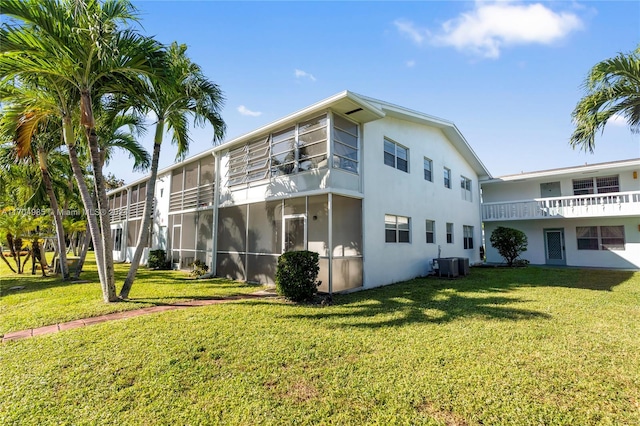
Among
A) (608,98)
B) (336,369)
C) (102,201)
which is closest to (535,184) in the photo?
(608,98)

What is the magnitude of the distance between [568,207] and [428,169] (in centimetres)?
911

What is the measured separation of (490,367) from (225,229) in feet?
37.6

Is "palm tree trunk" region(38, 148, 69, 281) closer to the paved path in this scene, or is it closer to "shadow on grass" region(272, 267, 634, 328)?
the paved path

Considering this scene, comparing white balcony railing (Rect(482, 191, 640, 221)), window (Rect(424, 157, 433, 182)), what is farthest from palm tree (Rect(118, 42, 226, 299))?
white balcony railing (Rect(482, 191, 640, 221))

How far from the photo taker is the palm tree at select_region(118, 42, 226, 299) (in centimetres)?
858

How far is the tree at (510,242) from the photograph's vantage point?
17.1 meters

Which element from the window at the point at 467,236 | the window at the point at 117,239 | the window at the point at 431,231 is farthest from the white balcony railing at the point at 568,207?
the window at the point at 117,239

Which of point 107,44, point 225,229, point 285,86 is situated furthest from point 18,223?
point 285,86

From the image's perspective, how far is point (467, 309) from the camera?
7.57 m

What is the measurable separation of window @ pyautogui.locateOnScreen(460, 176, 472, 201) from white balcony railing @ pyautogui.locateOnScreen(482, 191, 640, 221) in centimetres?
208

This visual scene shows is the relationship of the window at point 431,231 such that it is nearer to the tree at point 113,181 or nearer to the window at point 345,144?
the window at point 345,144

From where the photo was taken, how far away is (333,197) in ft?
35.8

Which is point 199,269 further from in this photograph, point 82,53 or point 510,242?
point 510,242

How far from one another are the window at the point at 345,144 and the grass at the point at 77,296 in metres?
5.30
